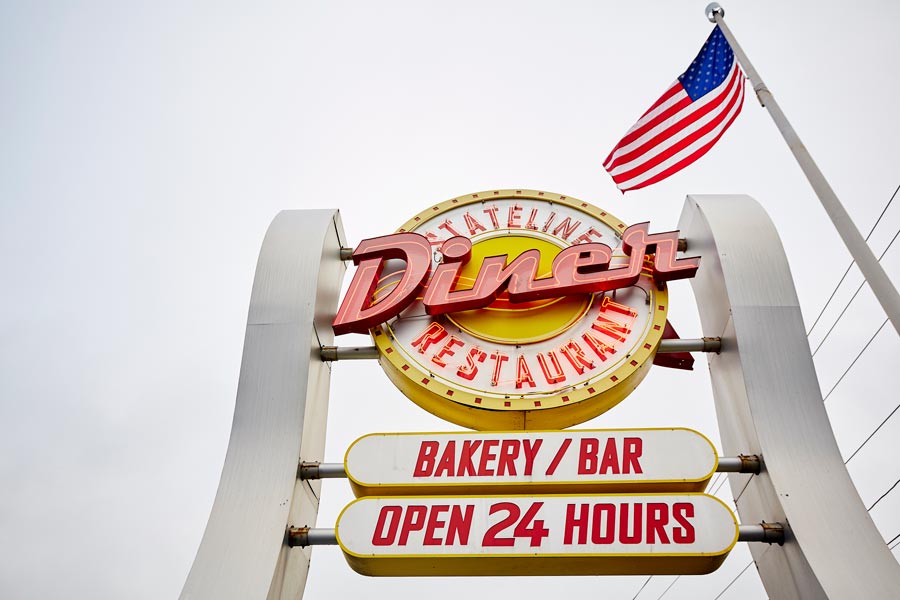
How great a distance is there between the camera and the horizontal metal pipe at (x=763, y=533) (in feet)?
25.0

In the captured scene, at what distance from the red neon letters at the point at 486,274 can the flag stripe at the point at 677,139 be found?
0.79 metres

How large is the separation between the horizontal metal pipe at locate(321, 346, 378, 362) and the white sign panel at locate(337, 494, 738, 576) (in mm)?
2088

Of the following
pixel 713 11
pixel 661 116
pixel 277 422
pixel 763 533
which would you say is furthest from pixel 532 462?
pixel 713 11

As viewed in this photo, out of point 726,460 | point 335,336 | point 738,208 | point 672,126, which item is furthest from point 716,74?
point 335,336

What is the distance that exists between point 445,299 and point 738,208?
363 cm

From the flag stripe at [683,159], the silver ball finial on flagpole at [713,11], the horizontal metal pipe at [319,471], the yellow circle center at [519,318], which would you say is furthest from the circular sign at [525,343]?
the silver ball finial on flagpole at [713,11]

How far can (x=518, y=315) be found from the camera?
9.80 meters

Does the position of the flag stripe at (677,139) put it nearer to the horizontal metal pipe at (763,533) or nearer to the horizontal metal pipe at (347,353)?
the horizontal metal pipe at (347,353)

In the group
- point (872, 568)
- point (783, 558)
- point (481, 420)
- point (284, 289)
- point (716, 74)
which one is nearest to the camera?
point (872, 568)

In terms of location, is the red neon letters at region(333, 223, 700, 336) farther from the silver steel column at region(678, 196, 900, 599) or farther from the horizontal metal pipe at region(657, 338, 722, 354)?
the horizontal metal pipe at region(657, 338, 722, 354)

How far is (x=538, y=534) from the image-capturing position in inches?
292

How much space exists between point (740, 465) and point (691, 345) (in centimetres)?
168

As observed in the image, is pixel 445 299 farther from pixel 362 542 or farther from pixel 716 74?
pixel 716 74

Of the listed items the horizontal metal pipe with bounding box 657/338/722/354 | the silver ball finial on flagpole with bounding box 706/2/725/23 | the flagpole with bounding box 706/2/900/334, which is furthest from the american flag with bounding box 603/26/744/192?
the horizontal metal pipe with bounding box 657/338/722/354
